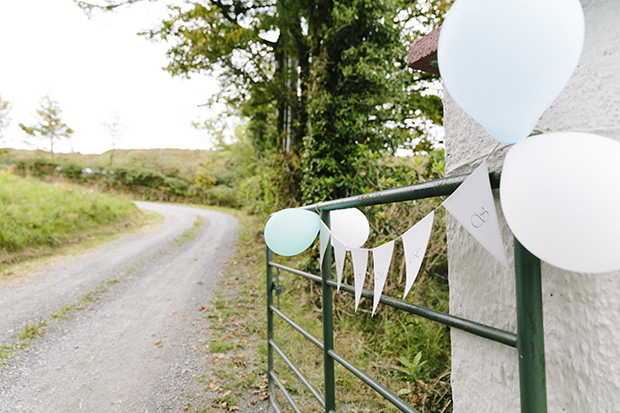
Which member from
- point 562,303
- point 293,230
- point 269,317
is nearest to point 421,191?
point 562,303

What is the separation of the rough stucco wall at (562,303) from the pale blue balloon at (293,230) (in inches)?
30.5

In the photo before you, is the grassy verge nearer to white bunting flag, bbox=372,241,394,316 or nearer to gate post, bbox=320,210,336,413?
gate post, bbox=320,210,336,413

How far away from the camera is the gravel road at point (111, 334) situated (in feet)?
9.53

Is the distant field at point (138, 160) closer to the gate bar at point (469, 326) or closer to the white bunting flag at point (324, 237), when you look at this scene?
the white bunting flag at point (324, 237)

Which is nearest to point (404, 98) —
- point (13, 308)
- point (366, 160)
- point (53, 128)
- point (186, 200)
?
point (366, 160)

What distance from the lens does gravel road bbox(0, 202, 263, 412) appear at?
→ 2.91 meters

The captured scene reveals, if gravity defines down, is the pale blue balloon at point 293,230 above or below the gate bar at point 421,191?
below

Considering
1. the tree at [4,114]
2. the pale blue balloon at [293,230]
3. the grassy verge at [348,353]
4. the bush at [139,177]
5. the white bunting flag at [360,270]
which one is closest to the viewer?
the white bunting flag at [360,270]

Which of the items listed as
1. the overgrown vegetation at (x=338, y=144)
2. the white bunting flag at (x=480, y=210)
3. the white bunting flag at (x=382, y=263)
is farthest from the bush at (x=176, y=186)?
the white bunting flag at (x=480, y=210)

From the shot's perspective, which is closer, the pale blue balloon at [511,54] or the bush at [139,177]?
the pale blue balloon at [511,54]

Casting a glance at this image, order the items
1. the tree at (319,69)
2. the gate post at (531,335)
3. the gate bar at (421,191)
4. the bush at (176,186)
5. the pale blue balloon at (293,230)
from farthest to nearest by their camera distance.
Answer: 1. the bush at (176,186)
2. the tree at (319,69)
3. the pale blue balloon at (293,230)
4. the gate bar at (421,191)
5. the gate post at (531,335)

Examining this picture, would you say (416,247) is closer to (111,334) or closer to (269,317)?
(269,317)

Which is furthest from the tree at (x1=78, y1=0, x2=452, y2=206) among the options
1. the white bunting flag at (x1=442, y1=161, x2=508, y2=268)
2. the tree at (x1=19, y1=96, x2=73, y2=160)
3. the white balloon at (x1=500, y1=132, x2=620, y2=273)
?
the tree at (x1=19, y1=96, x2=73, y2=160)

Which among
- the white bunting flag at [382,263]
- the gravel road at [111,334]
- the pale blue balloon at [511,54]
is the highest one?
the pale blue balloon at [511,54]
